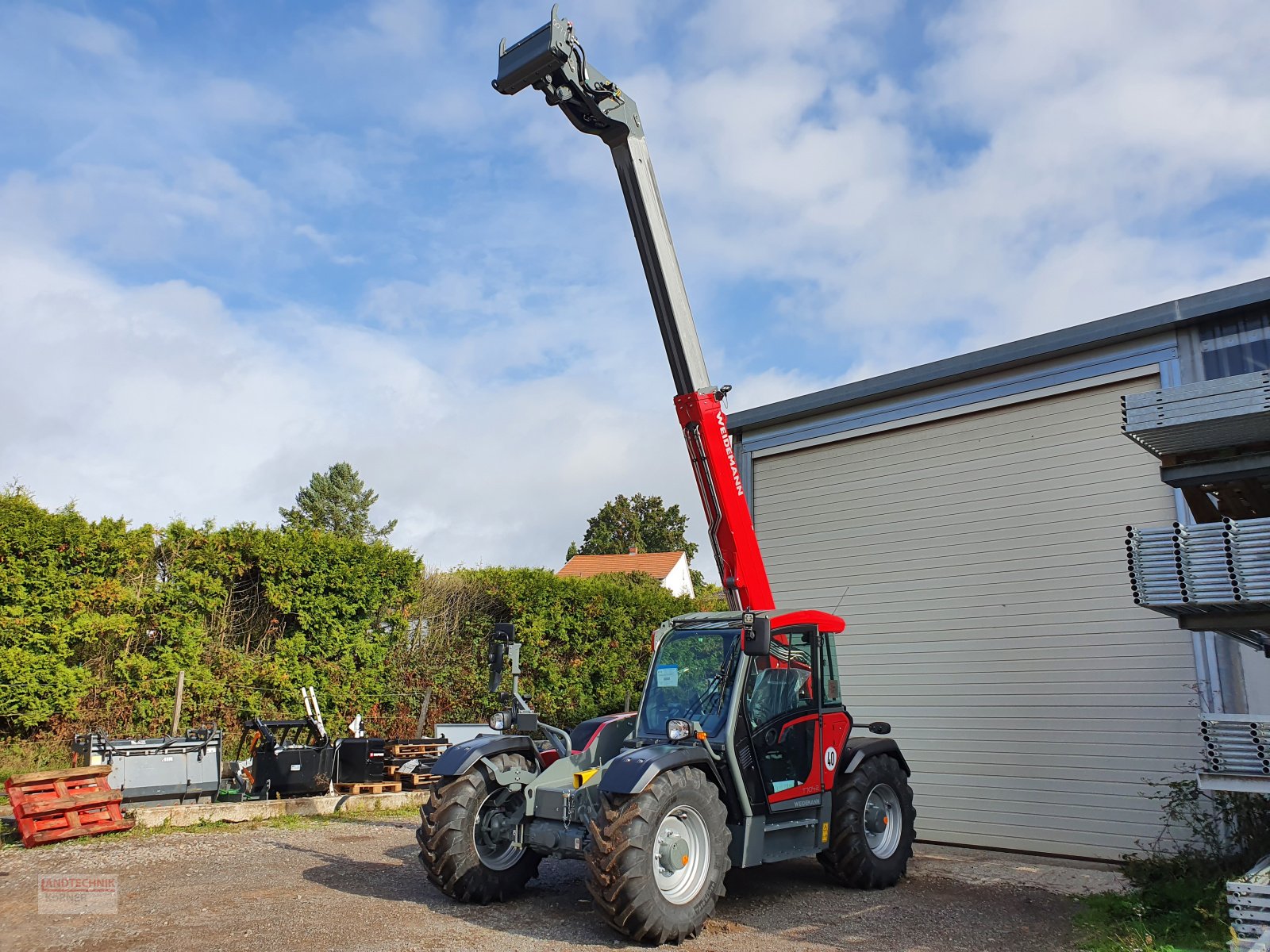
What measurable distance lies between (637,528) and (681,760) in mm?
40518

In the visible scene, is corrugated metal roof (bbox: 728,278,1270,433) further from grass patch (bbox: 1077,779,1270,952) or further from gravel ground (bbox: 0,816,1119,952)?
gravel ground (bbox: 0,816,1119,952)

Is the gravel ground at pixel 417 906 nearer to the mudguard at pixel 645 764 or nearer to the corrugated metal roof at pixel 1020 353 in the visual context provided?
the mudguard at pixel 645 764

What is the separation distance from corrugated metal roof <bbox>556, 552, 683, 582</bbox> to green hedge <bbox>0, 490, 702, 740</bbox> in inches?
776

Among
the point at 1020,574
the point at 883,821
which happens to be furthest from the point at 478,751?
the point at 1020,574

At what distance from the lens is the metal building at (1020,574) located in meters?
7.42

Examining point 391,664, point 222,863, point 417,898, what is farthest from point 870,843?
point 391,664

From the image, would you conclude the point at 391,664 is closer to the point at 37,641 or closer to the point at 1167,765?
the point at 37,641

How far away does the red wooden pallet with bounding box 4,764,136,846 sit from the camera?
24.7ft

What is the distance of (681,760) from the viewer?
5.62m

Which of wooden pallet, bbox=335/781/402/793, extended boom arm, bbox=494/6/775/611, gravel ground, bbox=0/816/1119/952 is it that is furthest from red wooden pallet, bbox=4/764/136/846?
extended boom arm, bbox=494/6/775/611

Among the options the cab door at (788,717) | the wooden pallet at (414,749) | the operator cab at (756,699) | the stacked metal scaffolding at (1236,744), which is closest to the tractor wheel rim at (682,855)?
the operator cab at (756,699)

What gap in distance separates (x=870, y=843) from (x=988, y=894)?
84 centimetres

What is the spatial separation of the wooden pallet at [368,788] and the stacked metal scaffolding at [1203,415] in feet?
27.8

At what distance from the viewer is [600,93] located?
6.89m
